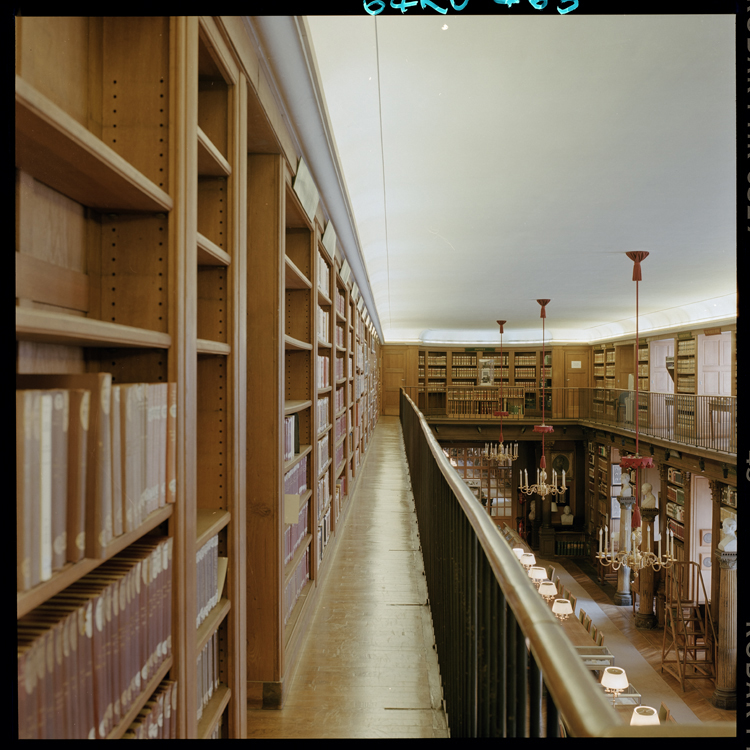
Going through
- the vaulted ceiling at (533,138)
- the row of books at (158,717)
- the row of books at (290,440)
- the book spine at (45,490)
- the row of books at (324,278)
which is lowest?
the row of books at (158,717)

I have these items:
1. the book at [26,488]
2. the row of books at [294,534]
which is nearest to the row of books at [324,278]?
the row of books at [294,534]

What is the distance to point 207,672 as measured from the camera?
1.49 meters

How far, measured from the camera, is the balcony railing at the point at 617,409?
25.0 ft

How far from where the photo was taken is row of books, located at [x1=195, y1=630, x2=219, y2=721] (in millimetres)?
1414

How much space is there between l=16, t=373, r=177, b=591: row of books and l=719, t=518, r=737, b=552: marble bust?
8.14 meters

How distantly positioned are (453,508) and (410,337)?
1417cm

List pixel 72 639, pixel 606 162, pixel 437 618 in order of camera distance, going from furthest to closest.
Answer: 1. pixel 606 162
2. pixel 437 618
3. pixel 72 639

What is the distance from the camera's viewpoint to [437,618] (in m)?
2.12

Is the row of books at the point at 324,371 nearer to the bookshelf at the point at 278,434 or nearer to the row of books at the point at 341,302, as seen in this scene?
the bookshelf at the point at 278,434

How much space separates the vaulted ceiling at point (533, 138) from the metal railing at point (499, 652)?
169 centimetres

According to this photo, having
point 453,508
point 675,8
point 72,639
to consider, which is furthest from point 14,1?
point 675,8

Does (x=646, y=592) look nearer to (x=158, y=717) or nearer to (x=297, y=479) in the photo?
(x=297, y=479)

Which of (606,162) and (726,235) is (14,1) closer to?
(606,162)

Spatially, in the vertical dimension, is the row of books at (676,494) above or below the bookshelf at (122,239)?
below
